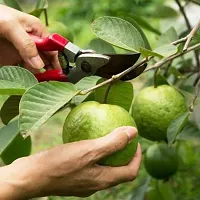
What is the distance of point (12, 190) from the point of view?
141cm

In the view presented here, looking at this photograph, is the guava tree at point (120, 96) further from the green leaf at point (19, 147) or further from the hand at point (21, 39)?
the hand at point (21, 39)

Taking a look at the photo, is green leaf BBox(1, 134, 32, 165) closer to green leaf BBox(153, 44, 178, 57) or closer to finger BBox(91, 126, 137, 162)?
finger BBox(91, 126, 137, 162)

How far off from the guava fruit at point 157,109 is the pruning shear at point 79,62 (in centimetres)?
15

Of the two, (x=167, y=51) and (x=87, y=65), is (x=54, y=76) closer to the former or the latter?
(x=87, y=65)

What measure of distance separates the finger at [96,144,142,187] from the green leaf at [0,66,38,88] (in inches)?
9.5

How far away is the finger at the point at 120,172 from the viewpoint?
139 cm

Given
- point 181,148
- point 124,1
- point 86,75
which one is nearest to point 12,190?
point 86,75

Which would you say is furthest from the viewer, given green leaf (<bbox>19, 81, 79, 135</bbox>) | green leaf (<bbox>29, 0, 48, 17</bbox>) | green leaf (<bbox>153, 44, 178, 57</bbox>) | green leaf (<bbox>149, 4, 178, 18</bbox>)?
green leaf (<bbox>149, 4, 178, 18</bbox>)

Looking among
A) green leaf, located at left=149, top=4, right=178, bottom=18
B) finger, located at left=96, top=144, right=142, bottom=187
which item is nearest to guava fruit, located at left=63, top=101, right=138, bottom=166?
finger, located at left=96, top=144, right=142, bottom=187

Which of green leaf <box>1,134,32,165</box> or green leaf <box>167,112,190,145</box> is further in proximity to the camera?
green leaf <box>1,134,32,165</box>

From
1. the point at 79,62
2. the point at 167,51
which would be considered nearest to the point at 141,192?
the point at 79,62

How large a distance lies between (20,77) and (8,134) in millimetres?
Answer: 371

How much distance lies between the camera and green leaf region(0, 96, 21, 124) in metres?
1.56

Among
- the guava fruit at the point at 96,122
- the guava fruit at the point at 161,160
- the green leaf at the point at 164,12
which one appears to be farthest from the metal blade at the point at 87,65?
the green leaf at the point at 164,12
